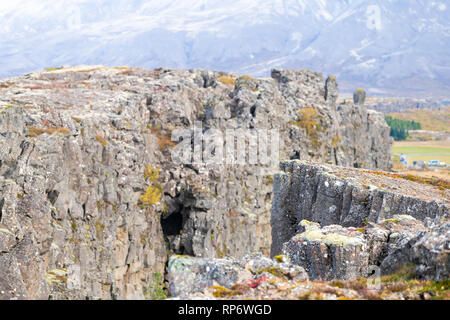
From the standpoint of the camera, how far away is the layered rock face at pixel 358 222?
16.5 m

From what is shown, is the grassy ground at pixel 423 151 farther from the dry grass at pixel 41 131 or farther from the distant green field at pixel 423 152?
the dry grass at pixel 41 131

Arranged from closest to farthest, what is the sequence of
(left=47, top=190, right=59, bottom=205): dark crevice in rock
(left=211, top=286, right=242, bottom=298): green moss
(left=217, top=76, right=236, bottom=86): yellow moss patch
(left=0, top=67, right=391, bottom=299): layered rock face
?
Answer: (left=211, top=286, right=242, bottom=298): green moss → (left=0, top=67, right=391, bottom=299): layered rock face → (left=47, top=190, right=59, bottom=205): dark crevice in rock → (left=217, top=76, right=236, bottom=86): yellow moss patch

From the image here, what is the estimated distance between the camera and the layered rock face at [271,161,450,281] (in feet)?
54.3

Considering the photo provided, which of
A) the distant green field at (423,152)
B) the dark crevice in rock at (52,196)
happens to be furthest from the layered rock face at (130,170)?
the distant green field at (423,152)

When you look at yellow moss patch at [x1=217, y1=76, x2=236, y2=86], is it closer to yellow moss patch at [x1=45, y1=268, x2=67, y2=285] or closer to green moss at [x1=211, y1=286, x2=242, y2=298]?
yellow moss patch at [x1=45, y1=268, x2=67, y2=285]

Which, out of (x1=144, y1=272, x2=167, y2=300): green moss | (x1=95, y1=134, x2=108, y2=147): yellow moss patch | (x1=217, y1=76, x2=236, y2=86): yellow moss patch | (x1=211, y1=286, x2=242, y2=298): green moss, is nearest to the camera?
(x1=211, y1=286, x2=242, y2=298): green moss

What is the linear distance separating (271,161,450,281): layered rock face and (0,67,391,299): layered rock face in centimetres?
1982

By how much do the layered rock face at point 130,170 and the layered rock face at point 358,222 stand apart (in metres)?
19.8

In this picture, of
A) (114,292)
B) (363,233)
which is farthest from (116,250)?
(363,233)

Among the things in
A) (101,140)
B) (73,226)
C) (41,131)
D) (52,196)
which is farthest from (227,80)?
(52,196)

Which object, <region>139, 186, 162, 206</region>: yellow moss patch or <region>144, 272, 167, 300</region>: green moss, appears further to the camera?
<region>139, 186, 162, 206</region>: yellow moss patch

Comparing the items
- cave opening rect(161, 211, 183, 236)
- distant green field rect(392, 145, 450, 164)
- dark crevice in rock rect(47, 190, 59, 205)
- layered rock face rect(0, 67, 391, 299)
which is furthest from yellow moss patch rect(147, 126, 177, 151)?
distant green field rect(392, 145, 450, 164)

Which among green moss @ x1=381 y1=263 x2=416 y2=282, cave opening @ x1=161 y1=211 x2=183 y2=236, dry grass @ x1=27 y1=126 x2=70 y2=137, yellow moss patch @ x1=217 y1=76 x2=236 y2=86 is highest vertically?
yellow moss patch @ x1=217 y1=76 x2=236 y2=86
